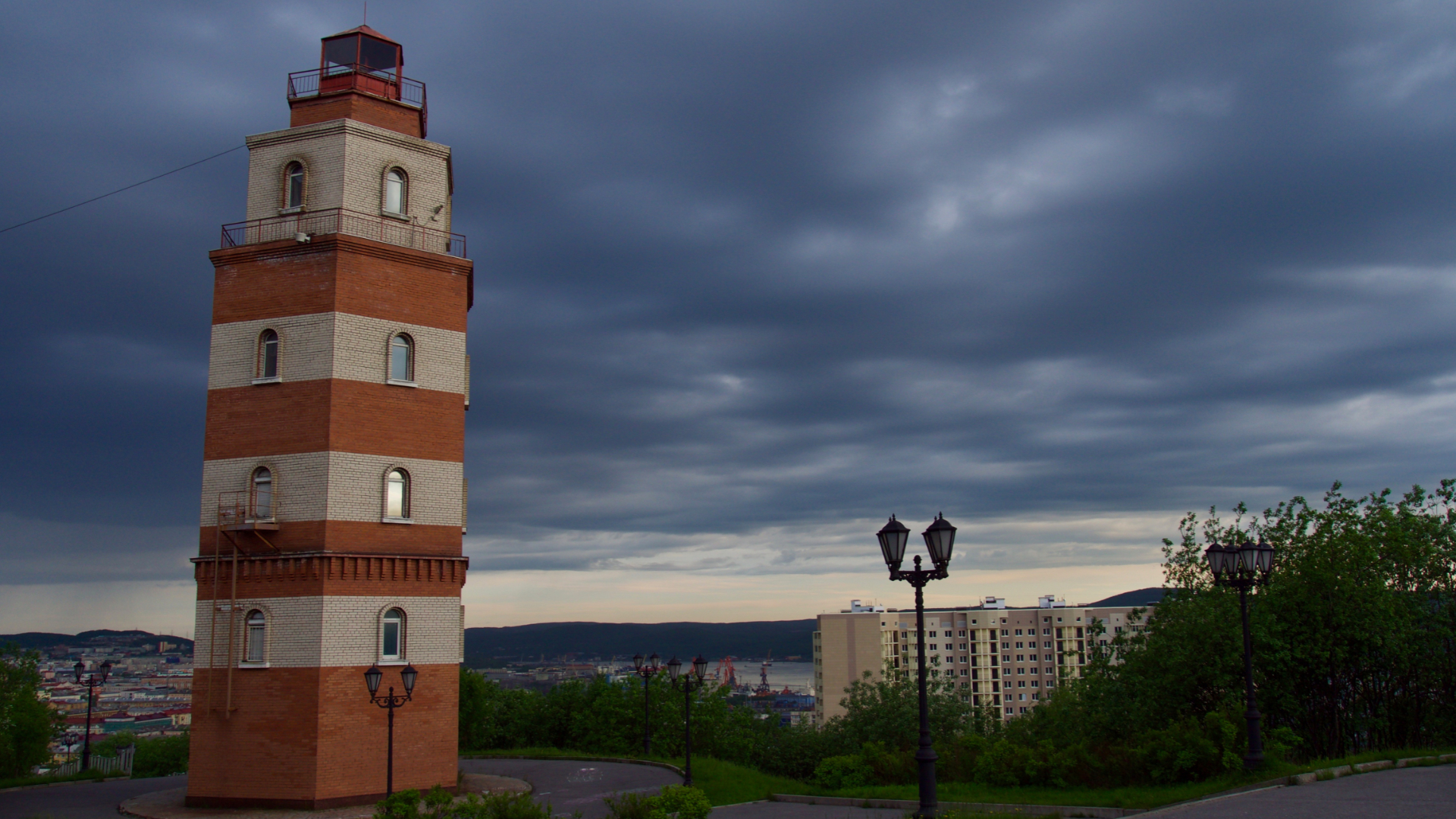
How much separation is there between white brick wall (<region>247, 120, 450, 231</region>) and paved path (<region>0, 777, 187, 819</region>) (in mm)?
14315

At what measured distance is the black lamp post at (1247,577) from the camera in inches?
632

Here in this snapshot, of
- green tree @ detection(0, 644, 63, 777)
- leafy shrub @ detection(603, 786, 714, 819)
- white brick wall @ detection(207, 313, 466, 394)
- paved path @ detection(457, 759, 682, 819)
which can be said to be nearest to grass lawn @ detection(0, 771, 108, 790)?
green tree @ detection(0, 644, 63, 777)

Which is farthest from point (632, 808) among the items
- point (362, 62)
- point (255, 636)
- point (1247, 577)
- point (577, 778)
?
point (362, 62)

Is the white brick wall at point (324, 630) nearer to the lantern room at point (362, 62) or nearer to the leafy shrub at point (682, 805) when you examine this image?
the leafy shrub at point (682, 805)

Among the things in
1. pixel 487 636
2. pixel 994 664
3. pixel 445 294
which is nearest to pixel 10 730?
pixel 445 294

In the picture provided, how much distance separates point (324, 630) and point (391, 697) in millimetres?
2285

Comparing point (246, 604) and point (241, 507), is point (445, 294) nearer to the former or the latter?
point (241, 507)

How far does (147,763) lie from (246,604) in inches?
996

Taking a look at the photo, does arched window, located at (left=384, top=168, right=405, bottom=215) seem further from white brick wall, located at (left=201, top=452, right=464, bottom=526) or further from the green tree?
the green tree

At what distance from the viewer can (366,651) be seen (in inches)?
850

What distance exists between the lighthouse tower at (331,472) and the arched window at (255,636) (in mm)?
60

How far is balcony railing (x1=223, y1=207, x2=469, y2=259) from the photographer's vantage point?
2316cm

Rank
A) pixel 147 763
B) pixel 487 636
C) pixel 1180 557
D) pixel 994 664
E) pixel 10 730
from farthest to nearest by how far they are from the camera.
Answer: pixel 487 636
pixel 994 664
pixel 147 763
pixel 10 730
pixel 1180 557

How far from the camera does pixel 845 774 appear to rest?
20.9m
